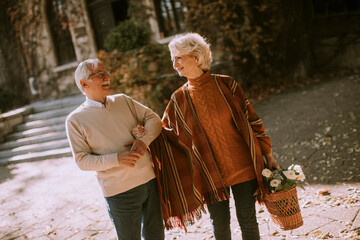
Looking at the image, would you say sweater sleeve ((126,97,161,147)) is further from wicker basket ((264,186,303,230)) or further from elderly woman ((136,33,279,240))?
wicker basket ((264,186,303,230))

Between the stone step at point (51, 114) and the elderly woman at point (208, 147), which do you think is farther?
the stone step at point (51, 114)

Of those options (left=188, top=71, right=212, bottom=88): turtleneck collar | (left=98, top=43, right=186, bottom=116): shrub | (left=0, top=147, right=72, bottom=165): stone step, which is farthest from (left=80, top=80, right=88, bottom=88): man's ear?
(left=0, top=147, right=72, bottom=165): stone step

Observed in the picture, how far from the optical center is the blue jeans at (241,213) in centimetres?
207

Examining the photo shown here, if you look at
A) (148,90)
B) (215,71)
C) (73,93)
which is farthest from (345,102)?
(73,93)

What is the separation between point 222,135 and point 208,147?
12cm

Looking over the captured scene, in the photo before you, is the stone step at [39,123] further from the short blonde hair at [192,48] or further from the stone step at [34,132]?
the short blonde hair at [192,48]

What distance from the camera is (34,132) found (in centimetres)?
761

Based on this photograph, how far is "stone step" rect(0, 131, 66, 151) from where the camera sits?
23.7 feet

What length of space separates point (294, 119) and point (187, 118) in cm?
406

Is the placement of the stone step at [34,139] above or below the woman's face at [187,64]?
below

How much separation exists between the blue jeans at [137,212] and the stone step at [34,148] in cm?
531

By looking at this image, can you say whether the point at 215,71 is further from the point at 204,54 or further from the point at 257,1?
the point at 204,54

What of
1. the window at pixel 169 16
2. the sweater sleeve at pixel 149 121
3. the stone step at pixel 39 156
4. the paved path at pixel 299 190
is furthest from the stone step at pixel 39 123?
the sweater sleeve at pixel 149 121

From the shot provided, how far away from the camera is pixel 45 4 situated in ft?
33.4
